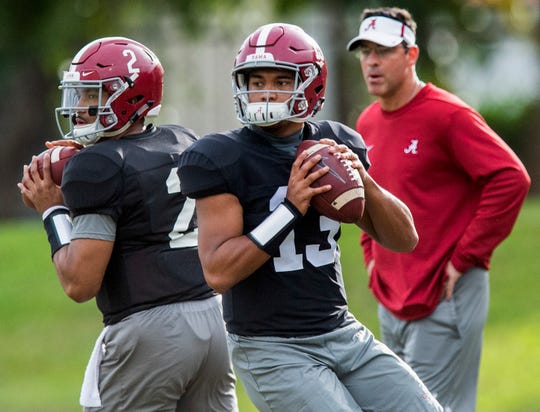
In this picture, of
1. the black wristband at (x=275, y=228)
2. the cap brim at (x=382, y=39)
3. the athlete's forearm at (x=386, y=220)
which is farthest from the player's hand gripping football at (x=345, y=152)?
the cap brim at (x=382, y=39)

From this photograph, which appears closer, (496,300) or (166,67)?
(496,300)

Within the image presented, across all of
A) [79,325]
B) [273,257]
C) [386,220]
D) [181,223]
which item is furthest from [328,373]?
[79,325]

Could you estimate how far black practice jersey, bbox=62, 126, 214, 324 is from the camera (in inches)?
170

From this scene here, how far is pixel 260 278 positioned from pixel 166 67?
1665 cm

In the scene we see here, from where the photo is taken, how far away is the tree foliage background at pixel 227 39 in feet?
57.2

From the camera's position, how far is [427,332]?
5.59 metres

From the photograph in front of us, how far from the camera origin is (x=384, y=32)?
19.2ft

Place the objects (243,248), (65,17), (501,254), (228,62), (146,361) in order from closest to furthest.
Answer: (243,248), (146,361), (501,254), (65,17), (228,62)

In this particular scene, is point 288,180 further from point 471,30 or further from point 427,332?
point 471,30

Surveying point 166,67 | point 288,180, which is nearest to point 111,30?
point 166,67

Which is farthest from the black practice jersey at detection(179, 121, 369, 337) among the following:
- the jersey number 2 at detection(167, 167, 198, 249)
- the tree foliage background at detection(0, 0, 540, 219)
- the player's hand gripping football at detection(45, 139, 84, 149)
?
the tree foliage background at detection(0, 0, 540, 219)

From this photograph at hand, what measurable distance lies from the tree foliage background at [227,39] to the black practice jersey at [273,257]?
13228 millimetres

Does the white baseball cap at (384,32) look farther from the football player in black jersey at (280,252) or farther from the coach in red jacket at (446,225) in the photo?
the football player in black jersey at (280,252)

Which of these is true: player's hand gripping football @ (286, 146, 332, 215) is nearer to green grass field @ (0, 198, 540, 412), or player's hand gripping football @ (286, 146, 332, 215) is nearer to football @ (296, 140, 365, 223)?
football @ (296, 140, 365, 223)
